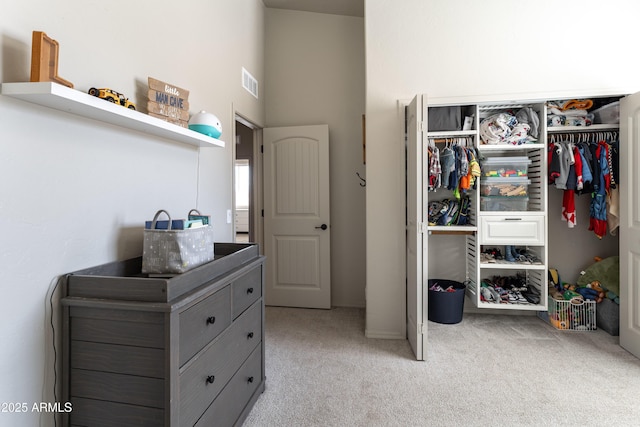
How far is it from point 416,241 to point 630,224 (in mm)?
1713

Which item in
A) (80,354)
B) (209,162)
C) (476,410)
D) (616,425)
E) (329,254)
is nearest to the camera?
(80,354)

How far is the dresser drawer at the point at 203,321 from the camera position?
1.19 meters

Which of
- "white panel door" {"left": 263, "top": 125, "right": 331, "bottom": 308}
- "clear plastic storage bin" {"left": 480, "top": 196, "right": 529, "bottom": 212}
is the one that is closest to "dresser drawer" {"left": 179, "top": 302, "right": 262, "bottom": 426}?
"white panel door" {"left": 263, "top": 125, "right": 331, "bottom": 308}

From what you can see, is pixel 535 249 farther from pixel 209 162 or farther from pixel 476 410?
pixel 209 162

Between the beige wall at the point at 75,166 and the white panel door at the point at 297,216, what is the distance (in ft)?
4.97

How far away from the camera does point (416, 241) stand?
96.1 inches

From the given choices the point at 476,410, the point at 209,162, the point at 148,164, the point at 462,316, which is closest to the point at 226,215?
the point at 209,162

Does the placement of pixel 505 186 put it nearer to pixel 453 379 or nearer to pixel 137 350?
pixel 453 379

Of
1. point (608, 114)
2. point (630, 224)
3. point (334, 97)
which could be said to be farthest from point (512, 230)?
point (334, 97)

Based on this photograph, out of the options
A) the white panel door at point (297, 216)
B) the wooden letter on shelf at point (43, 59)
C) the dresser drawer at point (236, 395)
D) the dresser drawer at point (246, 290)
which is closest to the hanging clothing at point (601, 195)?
the white panel door at point (297, 216)

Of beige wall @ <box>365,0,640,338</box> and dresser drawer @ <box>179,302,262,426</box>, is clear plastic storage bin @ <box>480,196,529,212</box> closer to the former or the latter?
beige wall @ <box>365,0,640,338</box>

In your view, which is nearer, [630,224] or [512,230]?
[630,224]

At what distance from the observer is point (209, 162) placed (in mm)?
2428

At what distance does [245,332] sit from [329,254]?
195cm
